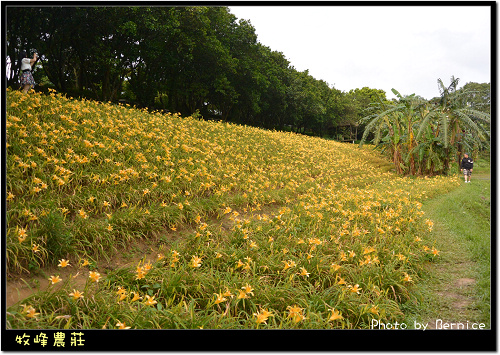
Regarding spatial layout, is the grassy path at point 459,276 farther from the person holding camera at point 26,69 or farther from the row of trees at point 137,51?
the person holding camera at point 26,69

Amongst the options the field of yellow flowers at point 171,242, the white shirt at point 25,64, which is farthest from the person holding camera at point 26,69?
the field of yellow flowers at point 171,242

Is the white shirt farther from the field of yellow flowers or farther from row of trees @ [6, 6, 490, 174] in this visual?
the field of yellow flowers

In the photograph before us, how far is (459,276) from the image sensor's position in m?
2.53

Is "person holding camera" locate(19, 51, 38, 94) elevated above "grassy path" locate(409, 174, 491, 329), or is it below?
above

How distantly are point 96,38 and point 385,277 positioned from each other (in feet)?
13.7

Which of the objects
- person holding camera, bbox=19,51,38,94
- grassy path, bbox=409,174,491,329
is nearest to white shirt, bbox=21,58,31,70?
person holding camera, bbox=19,51,38,94

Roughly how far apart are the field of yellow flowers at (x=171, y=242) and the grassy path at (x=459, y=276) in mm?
156

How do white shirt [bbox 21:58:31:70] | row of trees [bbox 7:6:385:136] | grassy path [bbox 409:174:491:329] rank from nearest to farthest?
grassy path [bbox 409:174:491:329], white shirt [bbox 21:58:31:70], row of trees [bbox 7:6:385:136]

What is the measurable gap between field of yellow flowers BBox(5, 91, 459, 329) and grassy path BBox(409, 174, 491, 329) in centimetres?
16

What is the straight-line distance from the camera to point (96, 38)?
3.66 meters

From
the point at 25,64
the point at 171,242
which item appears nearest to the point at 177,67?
Answer: the point at 25,64

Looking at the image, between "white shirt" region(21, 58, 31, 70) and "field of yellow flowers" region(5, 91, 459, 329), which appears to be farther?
"white shirt" region(21, 58, 31, 70)

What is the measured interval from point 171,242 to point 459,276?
2.68 metres

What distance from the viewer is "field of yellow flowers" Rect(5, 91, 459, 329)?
1.82 m
